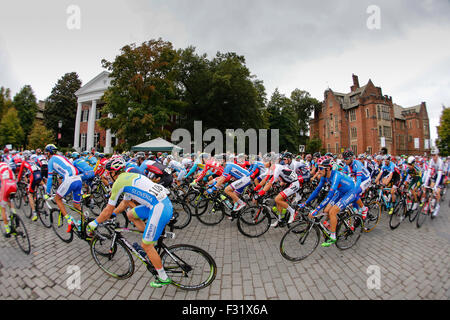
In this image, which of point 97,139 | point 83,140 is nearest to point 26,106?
point 83,140

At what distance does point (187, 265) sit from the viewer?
3117 mm

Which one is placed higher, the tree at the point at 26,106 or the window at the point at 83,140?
the tree at the point at 26,106

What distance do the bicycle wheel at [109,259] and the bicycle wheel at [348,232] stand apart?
4447mm

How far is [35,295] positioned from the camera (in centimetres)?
295

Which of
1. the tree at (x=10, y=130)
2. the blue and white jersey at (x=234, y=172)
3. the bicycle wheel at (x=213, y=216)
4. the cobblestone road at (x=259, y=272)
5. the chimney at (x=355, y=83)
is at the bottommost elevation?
the cobblestone road at (x=259, y=272)

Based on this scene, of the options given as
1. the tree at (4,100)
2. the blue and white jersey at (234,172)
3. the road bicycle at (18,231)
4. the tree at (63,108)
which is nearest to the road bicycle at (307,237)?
the blue and white jersey at (234,172)

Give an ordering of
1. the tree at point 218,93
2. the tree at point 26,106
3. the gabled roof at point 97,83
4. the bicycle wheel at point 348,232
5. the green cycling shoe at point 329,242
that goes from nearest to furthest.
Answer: the green cycling shoe at point 329,242
the bicycle wheel at point 348,232
the tree at point 218,93
the gabled roof at point 97,83
the tree at point 26,106

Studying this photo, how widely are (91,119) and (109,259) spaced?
40.9m

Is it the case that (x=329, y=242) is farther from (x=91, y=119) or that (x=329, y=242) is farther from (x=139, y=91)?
(x=91, y=119)

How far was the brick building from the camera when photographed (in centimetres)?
4303

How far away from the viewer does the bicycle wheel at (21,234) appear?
4.12 m

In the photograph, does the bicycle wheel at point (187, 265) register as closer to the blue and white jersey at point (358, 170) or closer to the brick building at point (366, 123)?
the blue and white jersey at point (358, 170)
